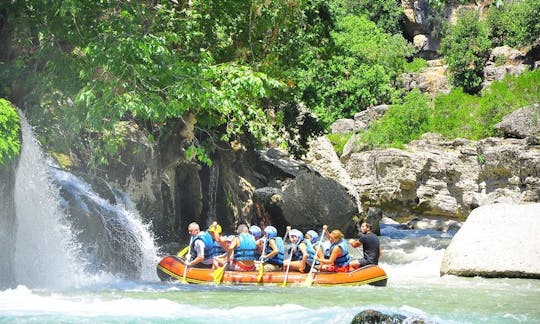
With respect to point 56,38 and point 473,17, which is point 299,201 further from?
point 473,17

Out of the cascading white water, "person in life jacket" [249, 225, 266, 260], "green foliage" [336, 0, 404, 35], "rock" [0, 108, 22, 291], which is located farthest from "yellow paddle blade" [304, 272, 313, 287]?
"green foliage" [336, 0, 404, 35]

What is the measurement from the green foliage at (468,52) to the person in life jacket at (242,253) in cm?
2962

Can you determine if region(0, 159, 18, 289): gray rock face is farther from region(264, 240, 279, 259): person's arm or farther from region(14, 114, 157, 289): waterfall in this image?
region(264, 240, 279, 259): person's arm

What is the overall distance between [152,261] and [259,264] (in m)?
2.88

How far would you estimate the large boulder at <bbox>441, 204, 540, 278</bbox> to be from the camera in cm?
1442

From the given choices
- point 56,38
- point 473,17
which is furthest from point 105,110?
point 473,17

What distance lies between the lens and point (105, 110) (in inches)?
452

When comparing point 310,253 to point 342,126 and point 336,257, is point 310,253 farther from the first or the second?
point 342,126

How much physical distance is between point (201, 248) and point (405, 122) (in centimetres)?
2511

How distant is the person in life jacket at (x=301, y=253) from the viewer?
46.3 ft

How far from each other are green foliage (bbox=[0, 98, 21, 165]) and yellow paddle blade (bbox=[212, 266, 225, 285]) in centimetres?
443

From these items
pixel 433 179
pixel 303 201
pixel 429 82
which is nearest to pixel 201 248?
pixel 303 201

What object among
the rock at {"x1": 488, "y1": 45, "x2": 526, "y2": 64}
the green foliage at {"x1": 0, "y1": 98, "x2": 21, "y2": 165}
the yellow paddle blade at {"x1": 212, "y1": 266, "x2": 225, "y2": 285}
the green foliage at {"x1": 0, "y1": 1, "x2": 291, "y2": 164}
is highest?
the rock at {"x1": 488, "y1": 45, "x2": 526, "y2": 64}

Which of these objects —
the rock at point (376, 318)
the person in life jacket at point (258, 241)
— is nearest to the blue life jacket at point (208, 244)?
the person in life jacket at point (258, 241)
